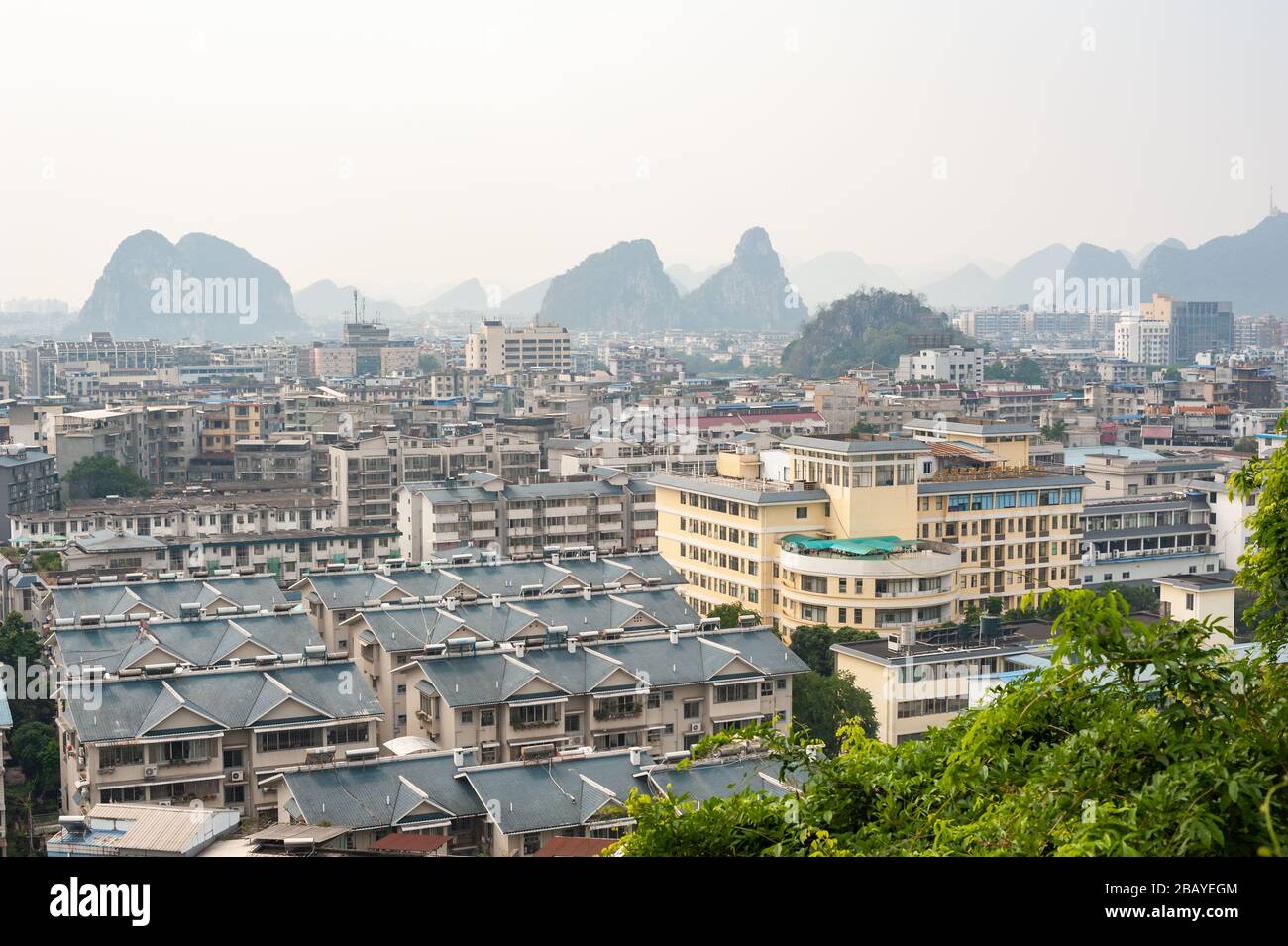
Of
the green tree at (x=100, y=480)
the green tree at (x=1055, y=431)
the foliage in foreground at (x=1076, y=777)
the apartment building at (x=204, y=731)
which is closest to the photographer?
the foliage in foreground at (x=1076, y=777)

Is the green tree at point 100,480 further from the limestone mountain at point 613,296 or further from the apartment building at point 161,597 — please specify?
the limestone mountain at point 613,296

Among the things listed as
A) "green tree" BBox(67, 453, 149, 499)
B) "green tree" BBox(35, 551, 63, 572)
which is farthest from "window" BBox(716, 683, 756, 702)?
"green tree" BBox(67, 453, 149, 499)

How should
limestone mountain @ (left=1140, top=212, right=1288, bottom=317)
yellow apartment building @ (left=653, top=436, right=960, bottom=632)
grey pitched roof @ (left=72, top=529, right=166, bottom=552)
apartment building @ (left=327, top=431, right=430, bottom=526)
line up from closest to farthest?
yellow apartment building @ (left=653, top=436, right=960, bottom=632), grey pitched roof @ (left=72, top=529, right=166, bottom=552), apartment building @ (left=327, top=431, right=430, bottom=526), limestone mountain @ (left=1140, top=212, right=1288, bottom=317)

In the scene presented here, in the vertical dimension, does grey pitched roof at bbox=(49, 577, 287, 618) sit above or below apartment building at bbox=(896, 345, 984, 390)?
below

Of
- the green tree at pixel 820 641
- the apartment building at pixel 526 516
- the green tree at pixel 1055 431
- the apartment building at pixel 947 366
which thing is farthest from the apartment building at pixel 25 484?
the apartment building at pixel 947 366

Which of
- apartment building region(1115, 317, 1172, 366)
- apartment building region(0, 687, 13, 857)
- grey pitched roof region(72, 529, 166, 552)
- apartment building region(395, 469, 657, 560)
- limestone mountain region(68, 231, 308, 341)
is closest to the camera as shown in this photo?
apartment building region(0, 687, 13, 857)

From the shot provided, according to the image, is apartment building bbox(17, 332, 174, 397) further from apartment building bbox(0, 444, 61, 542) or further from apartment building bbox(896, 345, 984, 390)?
apartment building bbox(896, 345, 984, 390)
